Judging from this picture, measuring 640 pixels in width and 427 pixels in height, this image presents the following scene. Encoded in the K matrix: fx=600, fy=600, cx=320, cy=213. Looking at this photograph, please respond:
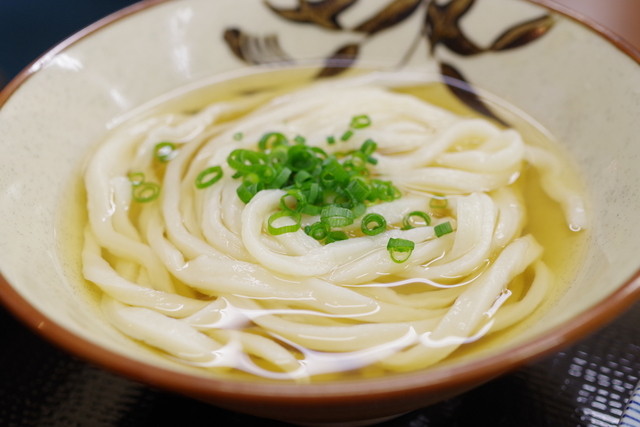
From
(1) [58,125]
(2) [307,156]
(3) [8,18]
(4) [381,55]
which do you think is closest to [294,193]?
(2) [307,156]

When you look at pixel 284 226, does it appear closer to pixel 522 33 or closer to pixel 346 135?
pixel 346 135

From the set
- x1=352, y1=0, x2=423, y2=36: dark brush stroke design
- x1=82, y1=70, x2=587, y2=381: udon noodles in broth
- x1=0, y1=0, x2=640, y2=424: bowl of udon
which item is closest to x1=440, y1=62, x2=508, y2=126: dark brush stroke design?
x1=0, y1=0, x2=640, y2=424: bowl of udon

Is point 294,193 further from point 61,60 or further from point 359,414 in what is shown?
point 61,60

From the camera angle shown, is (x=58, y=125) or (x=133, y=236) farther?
(x=58, y=125)

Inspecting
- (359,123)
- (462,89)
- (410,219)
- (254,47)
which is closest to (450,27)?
(462,89)

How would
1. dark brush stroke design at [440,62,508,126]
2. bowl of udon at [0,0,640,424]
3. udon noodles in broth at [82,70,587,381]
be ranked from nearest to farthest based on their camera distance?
bowl of udon at [0,0,640,424] → udon noodles in broth at [82,70,587,381] → dark brush stroke design at [440,62,508,126]

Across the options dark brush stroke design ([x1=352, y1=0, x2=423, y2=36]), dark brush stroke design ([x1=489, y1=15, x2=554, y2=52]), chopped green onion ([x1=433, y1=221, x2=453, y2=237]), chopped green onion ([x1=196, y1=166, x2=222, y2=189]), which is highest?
dark brush stroke design ([x1=352, y1=0, x2=423, y2=36])

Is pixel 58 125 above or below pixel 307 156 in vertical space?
above

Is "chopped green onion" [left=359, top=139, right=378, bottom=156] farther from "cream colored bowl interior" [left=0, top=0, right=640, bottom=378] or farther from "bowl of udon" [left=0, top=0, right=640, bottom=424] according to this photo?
"cream colored bowl interior" [left=0, top=0, right=640, bottom=378]
